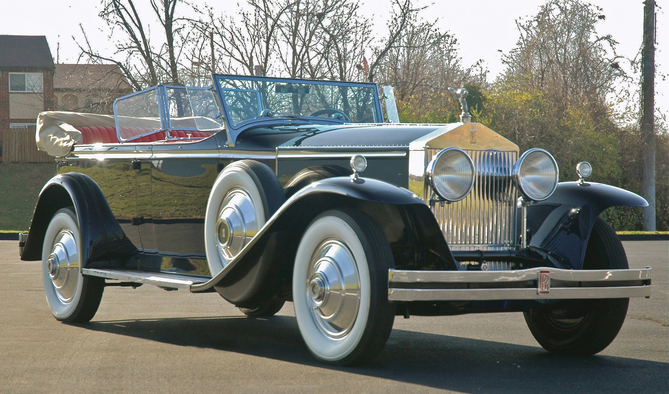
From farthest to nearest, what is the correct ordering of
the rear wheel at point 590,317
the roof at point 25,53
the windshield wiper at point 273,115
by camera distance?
the roof at point 25,53, the windshield wiper at point 273,115, the rear wheel at point 590,317

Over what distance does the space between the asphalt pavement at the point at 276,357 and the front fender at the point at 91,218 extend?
0.57 m

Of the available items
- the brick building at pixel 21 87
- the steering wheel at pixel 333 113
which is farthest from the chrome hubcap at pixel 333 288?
the brick building at pixel 21 87

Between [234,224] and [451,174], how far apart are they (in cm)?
156

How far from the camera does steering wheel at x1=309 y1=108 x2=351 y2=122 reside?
636 centimetres

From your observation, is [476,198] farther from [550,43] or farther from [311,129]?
[550,43]

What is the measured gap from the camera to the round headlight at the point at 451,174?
4.55 metres

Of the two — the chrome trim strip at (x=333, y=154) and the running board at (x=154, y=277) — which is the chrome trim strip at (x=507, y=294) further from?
the running board at (x=154, y=277)

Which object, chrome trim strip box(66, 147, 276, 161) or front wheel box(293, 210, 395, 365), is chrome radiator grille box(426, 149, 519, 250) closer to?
front wheel box(293, 210, 395, 365)

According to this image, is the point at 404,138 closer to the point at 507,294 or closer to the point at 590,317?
the point at 507,294

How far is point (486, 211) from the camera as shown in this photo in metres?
4.90

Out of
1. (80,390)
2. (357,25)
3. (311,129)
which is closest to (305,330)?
(80,390)

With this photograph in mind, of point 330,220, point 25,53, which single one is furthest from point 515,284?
point 25,53

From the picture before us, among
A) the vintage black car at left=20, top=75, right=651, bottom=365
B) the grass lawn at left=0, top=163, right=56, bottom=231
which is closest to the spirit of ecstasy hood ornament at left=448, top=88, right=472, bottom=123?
the vintage black car at left=20, top=75, right=651, bottom=365

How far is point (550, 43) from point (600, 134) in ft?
20.6
